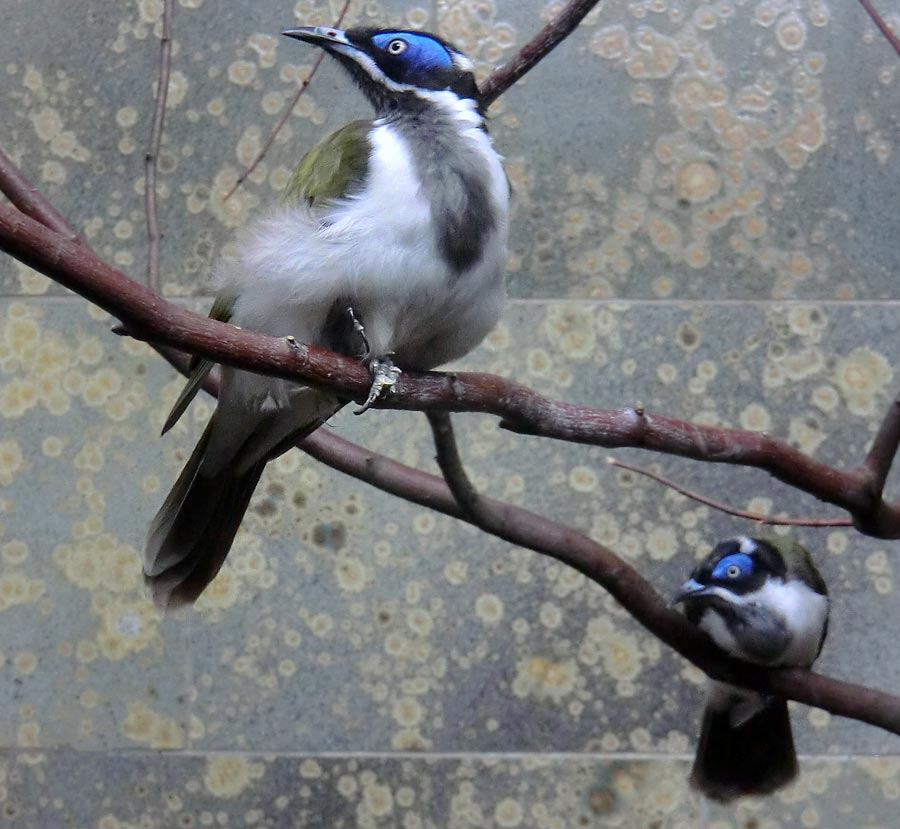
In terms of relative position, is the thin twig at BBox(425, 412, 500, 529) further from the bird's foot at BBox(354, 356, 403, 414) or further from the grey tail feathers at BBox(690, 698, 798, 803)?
the grey tail feathers at BBox(690, 698, 798, 803)

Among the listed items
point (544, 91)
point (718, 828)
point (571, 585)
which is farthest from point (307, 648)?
point (544, 91)

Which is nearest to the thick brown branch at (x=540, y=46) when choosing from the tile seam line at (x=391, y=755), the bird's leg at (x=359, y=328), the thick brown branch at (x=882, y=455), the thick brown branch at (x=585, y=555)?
the bird's leg at (x=359, y=328)

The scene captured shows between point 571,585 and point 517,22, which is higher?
point 517,22

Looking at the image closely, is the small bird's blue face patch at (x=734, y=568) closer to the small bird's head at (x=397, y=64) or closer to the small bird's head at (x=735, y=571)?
the small bird's head at (x=735, y=571)

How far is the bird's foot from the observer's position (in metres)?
1.16

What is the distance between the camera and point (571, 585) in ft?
7.39

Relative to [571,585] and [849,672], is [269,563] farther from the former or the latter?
[849,672]

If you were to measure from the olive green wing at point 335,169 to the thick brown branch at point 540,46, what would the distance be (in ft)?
0.56

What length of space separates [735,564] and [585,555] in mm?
491

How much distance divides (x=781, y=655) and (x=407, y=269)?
910 millimetres

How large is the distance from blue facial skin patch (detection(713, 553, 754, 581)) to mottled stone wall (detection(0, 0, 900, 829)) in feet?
1.33

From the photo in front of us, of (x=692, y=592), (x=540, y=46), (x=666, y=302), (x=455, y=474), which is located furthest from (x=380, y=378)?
(x=666, y=302)

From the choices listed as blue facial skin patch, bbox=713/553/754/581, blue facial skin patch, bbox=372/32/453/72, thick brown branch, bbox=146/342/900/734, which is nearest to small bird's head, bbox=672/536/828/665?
blue facial skin patch, bbox=713/553/754/581

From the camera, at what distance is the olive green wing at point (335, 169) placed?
4.22 ft
